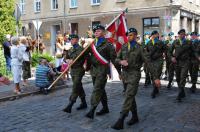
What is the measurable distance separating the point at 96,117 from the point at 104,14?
79.7 ft

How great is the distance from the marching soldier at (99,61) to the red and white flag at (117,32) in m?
0.71

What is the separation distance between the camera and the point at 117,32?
878 cm

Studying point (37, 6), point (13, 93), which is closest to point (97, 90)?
point (13, 93)

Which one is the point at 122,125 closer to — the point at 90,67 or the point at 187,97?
the point at 90,67

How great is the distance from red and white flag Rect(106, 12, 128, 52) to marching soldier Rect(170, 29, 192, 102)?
92.8 inches

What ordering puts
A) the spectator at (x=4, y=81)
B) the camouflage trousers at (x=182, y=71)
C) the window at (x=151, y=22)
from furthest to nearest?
the window at (x=151, y=22) → the spectator at (x=4, y=81) → the camouflage trousers at (x=182, y=71)

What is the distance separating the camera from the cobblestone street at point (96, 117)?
24.0 feet

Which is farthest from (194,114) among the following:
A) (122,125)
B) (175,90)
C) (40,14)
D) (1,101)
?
(40,14)

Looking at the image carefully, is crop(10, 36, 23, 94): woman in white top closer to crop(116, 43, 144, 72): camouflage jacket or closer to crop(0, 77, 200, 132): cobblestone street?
crop(0, 77, 200, 132): cobblestone street

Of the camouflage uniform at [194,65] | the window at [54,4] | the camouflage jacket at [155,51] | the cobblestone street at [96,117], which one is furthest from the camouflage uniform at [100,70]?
the window at [54,4]

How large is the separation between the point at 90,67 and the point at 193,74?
5.09m

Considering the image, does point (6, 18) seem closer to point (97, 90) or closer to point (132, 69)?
point (97, 90)

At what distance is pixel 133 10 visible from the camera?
29.8 m

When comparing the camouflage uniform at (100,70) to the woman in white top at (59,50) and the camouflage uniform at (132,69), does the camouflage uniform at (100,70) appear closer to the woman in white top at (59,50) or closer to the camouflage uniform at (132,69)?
the camouflage uniform at (132,69)
